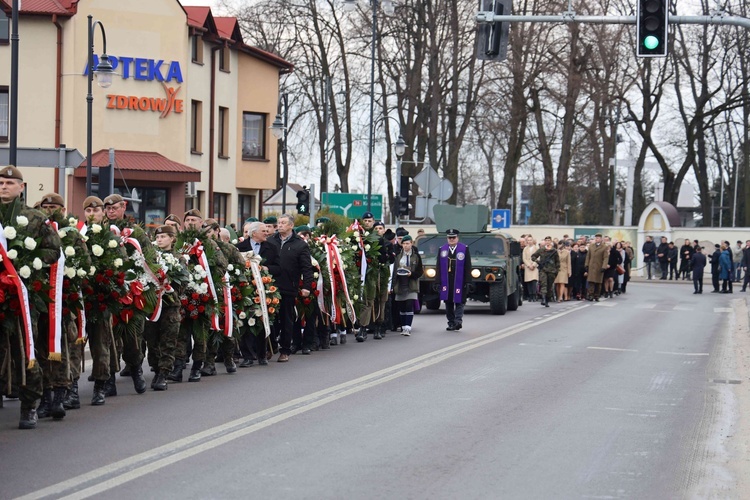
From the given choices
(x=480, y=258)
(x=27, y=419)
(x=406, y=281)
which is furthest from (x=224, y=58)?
(x=27, y=419)

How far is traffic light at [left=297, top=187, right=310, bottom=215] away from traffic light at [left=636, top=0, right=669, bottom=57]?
54.1 feet

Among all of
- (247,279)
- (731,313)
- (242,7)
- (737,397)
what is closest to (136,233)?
(247,279)

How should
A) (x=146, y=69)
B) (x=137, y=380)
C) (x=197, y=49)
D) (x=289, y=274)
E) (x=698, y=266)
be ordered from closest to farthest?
(x=137, y=380) < (x=289, y=274) < (x=146, y=69) < (x=197, y=49) < (x=698, y=266)

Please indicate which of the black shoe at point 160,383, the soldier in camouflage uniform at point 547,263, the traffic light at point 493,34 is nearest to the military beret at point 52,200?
the black shoe at point 160,383

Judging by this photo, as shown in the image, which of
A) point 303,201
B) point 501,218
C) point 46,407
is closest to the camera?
point 46,407

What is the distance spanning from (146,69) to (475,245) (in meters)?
15.0

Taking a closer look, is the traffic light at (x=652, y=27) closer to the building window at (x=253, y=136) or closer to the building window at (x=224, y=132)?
the building window at (x=224, y=132)

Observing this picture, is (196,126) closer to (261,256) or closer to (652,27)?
(652,27)

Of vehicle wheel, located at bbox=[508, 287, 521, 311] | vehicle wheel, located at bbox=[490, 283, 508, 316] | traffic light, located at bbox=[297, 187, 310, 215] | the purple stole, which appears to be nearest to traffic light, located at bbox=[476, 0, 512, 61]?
the purple stole

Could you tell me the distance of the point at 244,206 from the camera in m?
45.4

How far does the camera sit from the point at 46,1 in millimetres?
37062

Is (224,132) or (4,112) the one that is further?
(224,132)

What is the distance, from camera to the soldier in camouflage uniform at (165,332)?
39.8ft

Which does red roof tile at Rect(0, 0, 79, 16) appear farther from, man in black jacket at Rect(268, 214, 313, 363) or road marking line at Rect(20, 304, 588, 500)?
road marking line at Rect(20, 304, 588, 500)
